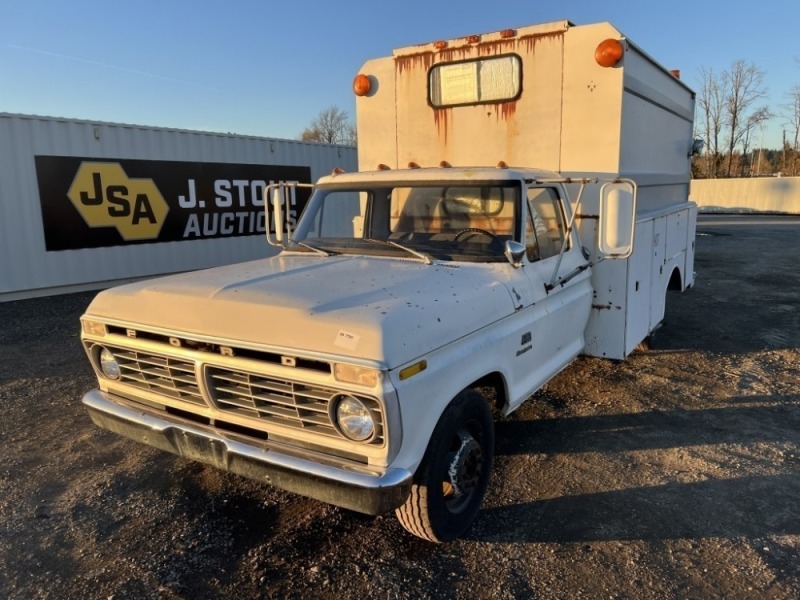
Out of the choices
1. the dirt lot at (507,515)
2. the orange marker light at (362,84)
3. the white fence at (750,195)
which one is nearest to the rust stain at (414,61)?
the orange marker light at (362,84)

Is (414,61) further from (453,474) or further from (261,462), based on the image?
(261,462)

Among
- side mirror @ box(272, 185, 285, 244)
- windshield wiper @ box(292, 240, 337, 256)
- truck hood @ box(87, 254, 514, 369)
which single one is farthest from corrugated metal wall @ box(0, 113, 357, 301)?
truck hood @ box(87, 254, 514, 369)

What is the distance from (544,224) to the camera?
4160mm

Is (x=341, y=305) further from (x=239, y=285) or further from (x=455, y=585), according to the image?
(x=455, y=585)

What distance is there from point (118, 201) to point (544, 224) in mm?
9754

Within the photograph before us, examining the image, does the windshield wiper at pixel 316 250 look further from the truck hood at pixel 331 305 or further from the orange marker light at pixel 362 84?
the orange marker light at pixel 362 84

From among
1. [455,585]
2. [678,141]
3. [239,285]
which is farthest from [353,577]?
[678,141]

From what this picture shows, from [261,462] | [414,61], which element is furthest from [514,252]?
[414,61]

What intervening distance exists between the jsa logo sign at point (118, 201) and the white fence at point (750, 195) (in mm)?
29406

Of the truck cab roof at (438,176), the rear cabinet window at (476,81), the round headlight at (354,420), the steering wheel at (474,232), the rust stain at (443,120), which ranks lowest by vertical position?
the round headlight at (354,420)

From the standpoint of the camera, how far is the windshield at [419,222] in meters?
3.81

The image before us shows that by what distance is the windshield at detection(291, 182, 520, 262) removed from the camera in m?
3.81

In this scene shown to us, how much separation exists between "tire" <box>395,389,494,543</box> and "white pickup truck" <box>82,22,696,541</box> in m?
0.01

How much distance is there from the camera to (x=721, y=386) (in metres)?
5.57
